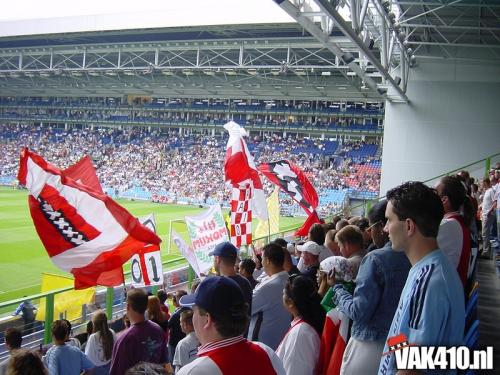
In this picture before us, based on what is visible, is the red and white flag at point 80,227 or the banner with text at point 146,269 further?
the banner with text at point 146,269

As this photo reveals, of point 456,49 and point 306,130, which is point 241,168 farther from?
point 306,130

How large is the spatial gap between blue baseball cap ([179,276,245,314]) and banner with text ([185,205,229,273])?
19.4 feet

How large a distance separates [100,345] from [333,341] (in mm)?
2200

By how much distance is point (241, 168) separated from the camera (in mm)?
7918

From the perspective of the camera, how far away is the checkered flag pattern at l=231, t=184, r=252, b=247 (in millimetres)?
7859

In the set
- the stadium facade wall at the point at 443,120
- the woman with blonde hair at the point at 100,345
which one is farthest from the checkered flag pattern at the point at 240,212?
the stadium facade wall at the point at 443,120

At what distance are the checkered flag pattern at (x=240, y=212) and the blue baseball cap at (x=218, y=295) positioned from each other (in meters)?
5.97

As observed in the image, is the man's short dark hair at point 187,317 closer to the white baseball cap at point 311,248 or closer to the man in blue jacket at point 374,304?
the white baseball cap at point 311,248

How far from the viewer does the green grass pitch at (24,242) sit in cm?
1429

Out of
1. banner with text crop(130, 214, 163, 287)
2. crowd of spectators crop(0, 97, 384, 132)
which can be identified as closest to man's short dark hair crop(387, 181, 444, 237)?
banner with text crop(130, 214, 163, 287)

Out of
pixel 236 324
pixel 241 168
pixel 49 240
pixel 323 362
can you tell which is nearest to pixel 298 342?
pixel 323 362

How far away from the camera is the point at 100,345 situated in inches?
164

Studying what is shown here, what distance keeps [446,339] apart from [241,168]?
6.38 metres

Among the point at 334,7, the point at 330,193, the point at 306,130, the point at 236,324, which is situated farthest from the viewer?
the point at 306,130
